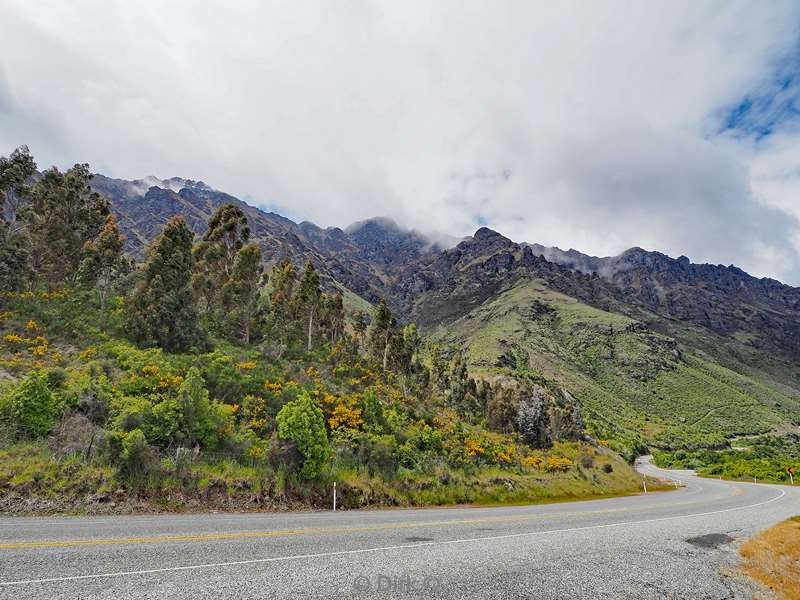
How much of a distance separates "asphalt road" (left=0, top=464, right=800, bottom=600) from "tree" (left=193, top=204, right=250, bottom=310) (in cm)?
3420

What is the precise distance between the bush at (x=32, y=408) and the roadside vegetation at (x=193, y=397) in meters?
0.06

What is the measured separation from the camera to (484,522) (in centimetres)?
1669

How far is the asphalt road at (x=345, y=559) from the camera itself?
7.46m

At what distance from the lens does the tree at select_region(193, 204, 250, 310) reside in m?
44.4

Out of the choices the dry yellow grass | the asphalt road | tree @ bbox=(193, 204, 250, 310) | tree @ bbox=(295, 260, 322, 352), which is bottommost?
the dry yellow grass

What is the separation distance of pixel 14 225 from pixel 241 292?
66.9 ft

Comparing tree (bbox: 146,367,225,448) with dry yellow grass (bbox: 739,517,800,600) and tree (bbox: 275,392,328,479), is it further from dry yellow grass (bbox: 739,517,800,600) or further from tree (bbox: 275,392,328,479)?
dry yellow grass (bbox: 739,517,800,600)

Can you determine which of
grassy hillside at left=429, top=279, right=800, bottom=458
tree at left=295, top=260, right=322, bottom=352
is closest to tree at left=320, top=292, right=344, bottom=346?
tree at left=295, top=260, right=322, bottom=352

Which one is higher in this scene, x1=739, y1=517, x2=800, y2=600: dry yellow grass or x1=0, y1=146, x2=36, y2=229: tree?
x1=0, y1=146, x2=36, y2=229: tree

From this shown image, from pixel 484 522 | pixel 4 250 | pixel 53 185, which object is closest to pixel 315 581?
pixel 484 522

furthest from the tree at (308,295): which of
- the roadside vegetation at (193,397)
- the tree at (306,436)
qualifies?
the tree at (306,436)

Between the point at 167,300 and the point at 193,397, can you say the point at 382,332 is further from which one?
the point at 193,397

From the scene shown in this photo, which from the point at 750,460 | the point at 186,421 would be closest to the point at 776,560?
the point at 186,421

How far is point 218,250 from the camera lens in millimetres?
45969
